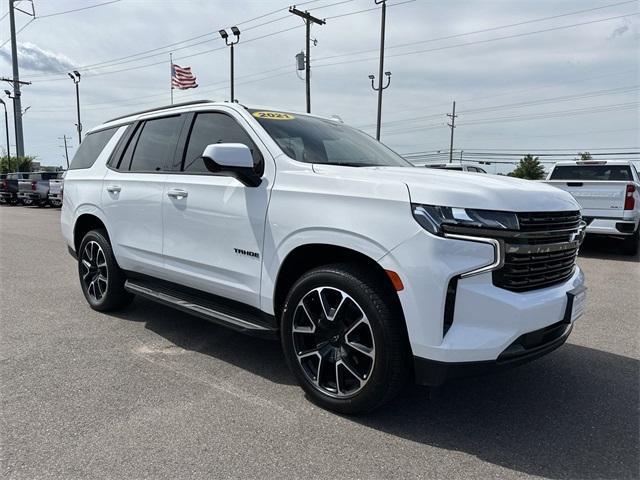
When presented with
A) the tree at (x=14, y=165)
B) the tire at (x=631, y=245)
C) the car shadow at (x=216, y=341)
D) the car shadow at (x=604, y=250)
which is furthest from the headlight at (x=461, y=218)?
the tree at (x=14, y=165)

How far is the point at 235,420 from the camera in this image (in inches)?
117

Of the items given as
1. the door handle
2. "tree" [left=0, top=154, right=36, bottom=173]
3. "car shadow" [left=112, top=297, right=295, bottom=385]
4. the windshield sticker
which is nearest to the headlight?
"car shadow" [left=112, top=297, right=295, bottom=385]

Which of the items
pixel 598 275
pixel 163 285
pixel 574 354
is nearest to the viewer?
pixel 574 354

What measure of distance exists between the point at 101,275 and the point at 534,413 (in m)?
4.22

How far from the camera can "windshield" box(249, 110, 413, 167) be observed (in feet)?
11.8

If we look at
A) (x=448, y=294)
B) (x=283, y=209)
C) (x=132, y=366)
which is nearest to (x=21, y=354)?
(x=132, y=366)

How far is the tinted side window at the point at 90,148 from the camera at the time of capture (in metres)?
5.30

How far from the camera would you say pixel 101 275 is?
16.9 ft

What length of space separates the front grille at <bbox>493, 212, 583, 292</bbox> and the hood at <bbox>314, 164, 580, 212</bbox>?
0.07m

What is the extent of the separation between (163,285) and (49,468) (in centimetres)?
204

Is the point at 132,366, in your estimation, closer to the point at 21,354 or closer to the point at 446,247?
the point at 21,354

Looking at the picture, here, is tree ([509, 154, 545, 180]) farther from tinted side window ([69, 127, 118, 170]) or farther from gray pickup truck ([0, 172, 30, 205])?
tinted side window ([69, 127, 118, 170])

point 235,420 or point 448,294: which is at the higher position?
point 448,294

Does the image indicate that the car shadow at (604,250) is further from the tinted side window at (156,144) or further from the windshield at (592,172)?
the tinted side window at (156,144)
